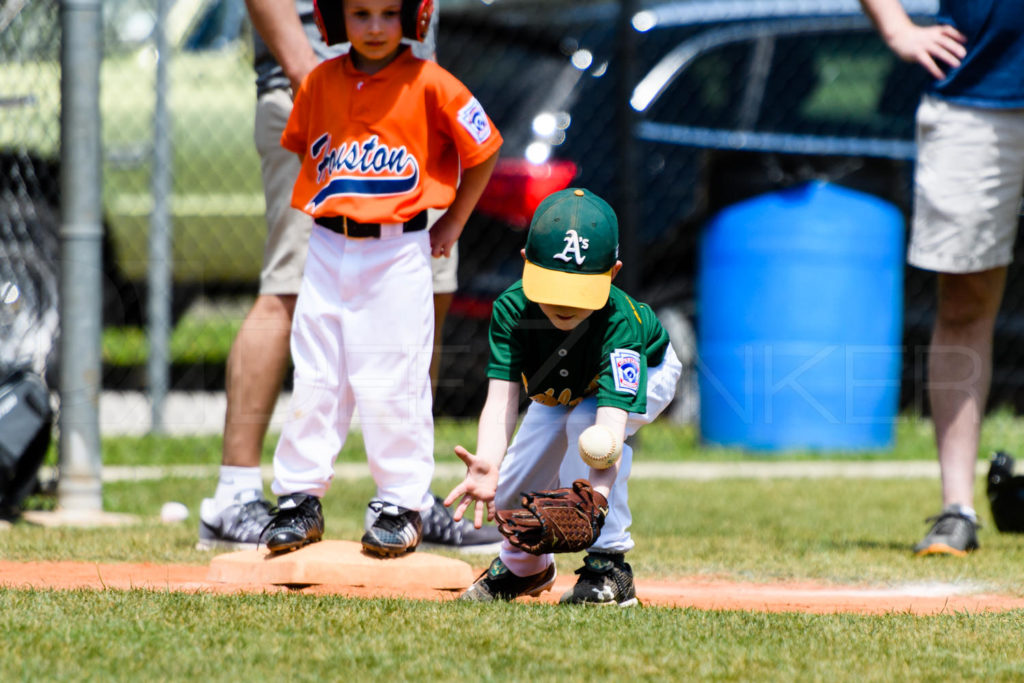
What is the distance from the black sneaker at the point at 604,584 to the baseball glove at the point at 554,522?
17cm

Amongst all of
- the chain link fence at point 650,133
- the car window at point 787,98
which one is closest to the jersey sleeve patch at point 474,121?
the chain link fence at point 650,133

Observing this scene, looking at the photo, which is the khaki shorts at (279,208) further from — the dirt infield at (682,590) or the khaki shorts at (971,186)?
the khaki shorts at (971,186)

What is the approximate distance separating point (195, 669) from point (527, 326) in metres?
1.11

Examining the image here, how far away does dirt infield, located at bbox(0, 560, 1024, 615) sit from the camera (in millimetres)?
2947

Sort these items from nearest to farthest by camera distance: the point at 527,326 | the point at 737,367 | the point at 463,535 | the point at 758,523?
the point at 527,326, the point at 463,535, the point at 758,523, the point at 737,367

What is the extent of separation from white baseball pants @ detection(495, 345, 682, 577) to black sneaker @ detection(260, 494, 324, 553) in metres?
0.46

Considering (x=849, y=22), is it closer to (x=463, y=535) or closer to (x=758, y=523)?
(x=758, y=523)

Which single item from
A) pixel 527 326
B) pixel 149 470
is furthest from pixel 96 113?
pixel 527 326

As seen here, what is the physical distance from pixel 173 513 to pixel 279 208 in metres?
1.29

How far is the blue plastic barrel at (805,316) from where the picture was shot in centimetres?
689

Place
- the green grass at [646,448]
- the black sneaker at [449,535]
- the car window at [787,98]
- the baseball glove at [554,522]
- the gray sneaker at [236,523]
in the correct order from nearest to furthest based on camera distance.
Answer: the baseball glove at [554,522] → the gray sneaker at [236,523] → the black sneaker at [449,535] → the green grass at [646,448] → the car window at [787,98]

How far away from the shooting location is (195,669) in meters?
2.08

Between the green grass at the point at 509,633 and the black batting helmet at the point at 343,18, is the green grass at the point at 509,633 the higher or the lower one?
the lower one

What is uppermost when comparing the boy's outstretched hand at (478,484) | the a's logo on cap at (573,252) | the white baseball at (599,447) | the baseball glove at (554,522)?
the a's logo on cap at (573,252)
